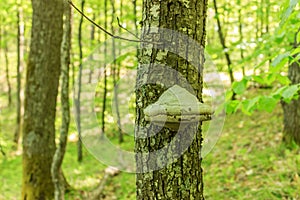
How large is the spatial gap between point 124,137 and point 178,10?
11600 mm

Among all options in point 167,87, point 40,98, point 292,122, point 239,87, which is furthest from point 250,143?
point 167,87

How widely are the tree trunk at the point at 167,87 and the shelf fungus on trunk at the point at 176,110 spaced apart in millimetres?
70

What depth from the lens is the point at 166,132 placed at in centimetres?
157

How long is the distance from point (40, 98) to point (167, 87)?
463 centimetres

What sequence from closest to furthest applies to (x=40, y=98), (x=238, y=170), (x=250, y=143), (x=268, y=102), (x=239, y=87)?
(x=268, y=102), (x=239, y=87), (x=40, y=98), (x=238, y=170), (x=250, y=143)

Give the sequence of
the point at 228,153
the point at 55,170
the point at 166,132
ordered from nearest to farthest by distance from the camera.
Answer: the point at 166,132 → the point at 55,170 → the point at 228,153

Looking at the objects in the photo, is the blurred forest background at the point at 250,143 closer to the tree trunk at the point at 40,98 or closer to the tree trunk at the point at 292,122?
the tree trunk at the point at 292,122

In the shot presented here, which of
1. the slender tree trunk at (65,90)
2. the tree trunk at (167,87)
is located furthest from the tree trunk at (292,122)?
the tree trunk at (167,87)

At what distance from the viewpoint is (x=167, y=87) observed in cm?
161

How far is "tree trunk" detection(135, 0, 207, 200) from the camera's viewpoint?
5.18 feet

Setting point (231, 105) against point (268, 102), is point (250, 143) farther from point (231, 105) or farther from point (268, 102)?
point (268, 102)

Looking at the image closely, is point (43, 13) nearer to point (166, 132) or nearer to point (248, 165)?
point (248, 165)

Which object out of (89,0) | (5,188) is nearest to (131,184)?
(5,188)

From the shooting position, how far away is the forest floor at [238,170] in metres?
4.87
